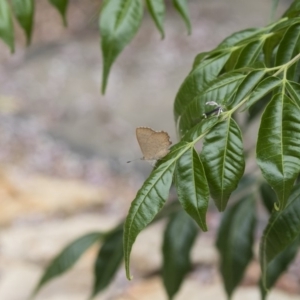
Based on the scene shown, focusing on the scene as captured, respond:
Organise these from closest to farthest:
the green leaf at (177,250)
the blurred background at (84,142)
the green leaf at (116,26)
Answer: the green leaf at (116,26) → the green leaf at (177,250) → the blurred background at (84,142)

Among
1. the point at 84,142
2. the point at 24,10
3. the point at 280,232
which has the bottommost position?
the point at 84,142

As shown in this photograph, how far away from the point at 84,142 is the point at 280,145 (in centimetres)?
318

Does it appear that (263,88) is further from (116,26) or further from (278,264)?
(278,264)

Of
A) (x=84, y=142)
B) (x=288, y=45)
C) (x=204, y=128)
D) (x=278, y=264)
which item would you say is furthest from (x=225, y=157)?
(x=84, y=142)

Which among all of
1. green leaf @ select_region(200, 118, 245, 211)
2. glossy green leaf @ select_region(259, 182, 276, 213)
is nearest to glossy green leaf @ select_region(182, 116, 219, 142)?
green leaf @ select_region(200, 118, 245, 211)

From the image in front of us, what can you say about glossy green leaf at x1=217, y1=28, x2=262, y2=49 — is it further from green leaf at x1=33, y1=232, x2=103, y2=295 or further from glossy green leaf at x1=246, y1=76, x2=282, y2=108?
green leaf at x1=33, y1=232, x2=103, y2=295

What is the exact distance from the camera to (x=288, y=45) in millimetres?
650

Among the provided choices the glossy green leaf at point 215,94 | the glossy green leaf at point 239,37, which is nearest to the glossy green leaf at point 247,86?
the glossy green leaf at point 215,94

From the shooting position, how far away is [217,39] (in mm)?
4828

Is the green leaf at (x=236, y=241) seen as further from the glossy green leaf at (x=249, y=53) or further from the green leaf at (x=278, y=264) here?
the glossy green leaf at (x=249, y=53)

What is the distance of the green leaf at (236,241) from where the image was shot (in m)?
1.16

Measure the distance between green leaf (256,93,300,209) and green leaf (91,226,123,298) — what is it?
0.72 meters

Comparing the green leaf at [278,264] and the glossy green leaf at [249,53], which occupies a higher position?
the glossy green leaf at [249,53]

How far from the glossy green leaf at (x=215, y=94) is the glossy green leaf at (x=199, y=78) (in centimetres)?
5
